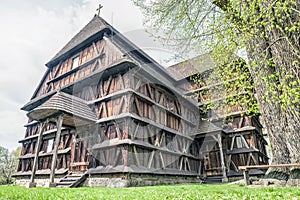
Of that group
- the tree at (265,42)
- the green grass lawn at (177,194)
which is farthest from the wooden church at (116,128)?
the green grass lawn at (177,194)

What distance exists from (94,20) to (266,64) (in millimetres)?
11136

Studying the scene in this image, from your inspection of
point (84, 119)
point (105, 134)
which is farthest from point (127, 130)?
point (84, 119)

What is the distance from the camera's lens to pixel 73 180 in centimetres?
935

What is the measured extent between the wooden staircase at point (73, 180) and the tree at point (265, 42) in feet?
22.8

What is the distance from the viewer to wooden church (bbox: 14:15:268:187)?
30.4 feet

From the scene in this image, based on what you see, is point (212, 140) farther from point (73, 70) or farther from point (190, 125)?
point (73, 70)

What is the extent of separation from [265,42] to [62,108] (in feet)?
24.6

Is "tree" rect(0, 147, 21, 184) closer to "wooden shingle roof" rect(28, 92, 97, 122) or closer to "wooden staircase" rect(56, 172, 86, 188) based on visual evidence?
"wooden staircase" rect(56, 172, 86, 188)

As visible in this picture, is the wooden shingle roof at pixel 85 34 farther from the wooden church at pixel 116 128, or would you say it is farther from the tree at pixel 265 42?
the tree at pixel 265 42

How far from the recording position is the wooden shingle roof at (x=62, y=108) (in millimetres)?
8562

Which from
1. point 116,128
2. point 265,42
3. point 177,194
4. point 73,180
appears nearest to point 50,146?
point 73,180

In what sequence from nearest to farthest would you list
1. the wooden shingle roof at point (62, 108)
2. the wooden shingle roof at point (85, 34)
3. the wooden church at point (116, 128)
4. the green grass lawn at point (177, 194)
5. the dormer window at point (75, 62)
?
1. the green grass lawn at point (177, 194)
2. the wooden shingle roof at point (62, 108)
3. the wooden church at point (116, 128)
4. the wooden shingle roof at point (85, 34)
5. the dormer window at point (75, 62)

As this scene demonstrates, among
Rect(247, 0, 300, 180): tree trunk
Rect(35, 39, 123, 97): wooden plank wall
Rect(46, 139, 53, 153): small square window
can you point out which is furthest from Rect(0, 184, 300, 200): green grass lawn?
Rect(46, 139, 53, 153): small square window

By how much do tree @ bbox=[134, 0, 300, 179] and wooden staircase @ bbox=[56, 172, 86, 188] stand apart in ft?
22.8
